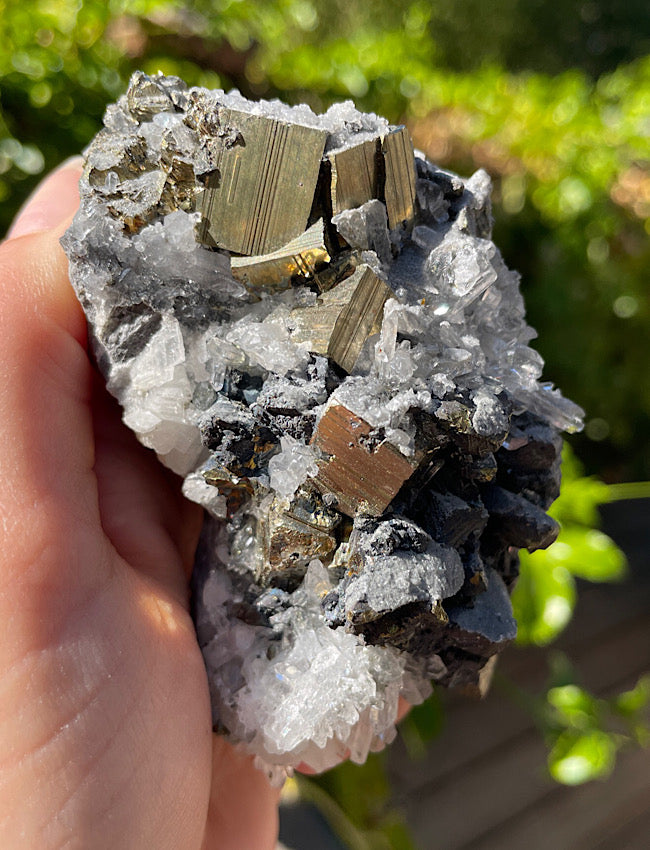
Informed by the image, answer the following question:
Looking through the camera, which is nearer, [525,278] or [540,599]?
[540,599]

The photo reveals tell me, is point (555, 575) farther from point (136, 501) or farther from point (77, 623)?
point (77, 623)

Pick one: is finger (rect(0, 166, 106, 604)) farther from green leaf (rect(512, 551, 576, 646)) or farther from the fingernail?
green leaf (rect(512, 551, 576, 646))

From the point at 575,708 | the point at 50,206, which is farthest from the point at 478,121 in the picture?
the point at 575,708

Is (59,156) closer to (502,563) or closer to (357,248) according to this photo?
(357,248)

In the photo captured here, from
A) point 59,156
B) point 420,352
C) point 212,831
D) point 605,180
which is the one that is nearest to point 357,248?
point 420,352

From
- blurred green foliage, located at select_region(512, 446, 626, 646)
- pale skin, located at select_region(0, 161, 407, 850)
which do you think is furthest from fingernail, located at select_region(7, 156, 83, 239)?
blurred green foliage, located at select_region(512, 446, 626, 646)
